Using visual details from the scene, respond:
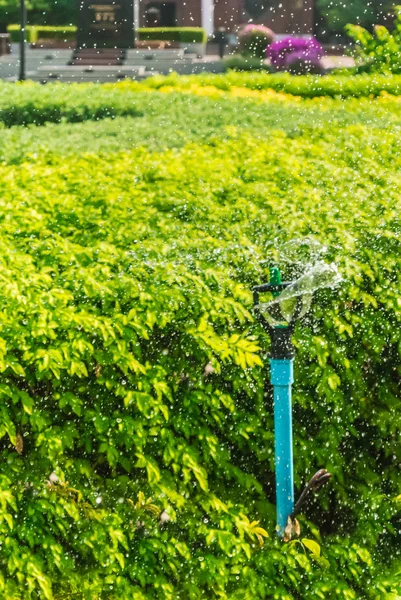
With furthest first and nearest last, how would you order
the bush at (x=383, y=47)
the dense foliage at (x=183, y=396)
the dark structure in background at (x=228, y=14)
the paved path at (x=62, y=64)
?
the dark structure in background at (x=228, y=14)
the paved path at (x=62, y=64)
the bush at (x=383, y=47)
the dense foliage at (x=183, y=396)

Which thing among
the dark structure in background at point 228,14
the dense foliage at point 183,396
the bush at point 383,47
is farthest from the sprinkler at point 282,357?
the dark structure in background at point 228,14

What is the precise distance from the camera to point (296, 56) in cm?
3228

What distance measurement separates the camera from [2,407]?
151 inches

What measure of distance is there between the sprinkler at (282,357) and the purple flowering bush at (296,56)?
2758cm

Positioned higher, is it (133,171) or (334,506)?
(133,171)

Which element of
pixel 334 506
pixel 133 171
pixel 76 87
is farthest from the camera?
pixel 76 87

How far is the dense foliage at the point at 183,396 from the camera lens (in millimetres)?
3957

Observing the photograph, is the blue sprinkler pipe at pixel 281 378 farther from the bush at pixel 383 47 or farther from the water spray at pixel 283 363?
the bush at pixel 383 47

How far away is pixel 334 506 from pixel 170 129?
4154 millimetres

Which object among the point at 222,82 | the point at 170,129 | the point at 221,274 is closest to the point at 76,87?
the point at 222,82

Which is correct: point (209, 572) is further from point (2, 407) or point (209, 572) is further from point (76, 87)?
point (76, 87)

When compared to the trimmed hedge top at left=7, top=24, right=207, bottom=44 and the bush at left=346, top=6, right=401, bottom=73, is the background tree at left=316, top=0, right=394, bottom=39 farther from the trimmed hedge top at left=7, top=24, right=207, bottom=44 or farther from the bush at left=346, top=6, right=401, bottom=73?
the bush at left=346, top=6, right=401, bottom=73

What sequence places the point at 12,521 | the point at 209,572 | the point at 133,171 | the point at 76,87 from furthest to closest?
the point at 76,87, the point at 133,171, the point at 209,572, the point at 12,521

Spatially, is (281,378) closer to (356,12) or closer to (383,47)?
(383,47)
